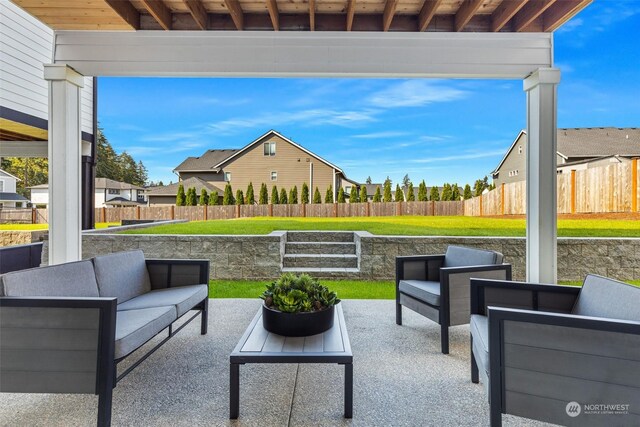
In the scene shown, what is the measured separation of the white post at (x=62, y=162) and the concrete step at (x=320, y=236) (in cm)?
357

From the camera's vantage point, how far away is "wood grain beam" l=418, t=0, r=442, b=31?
121 inches

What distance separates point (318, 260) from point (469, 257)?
2.81m

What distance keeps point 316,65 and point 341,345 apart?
8.98 feet

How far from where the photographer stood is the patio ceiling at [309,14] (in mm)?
3043

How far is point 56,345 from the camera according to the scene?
1.77 meters

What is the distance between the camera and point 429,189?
16.2 metres

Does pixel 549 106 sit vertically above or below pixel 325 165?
below

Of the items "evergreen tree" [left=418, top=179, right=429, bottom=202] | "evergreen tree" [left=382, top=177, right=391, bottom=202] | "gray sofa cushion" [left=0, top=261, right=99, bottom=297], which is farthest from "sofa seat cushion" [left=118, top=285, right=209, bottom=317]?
"evergreen tree" [left=418, top=179, right=429, bottom=202]

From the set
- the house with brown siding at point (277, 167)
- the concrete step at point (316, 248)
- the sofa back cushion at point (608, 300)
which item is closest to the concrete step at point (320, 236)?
the concrete step at point (316, 248)

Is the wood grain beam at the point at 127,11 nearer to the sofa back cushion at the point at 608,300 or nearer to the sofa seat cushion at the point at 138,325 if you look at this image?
the sofa seat cushion at the point at 138,325

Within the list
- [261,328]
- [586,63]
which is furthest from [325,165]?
[261,328]

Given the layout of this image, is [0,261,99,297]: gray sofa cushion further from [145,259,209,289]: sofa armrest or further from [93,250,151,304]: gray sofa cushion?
[145,259,209,289]: sofa armrest

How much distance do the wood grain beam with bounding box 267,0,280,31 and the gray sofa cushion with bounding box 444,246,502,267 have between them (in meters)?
2.97

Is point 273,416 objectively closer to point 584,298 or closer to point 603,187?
point 584,298
